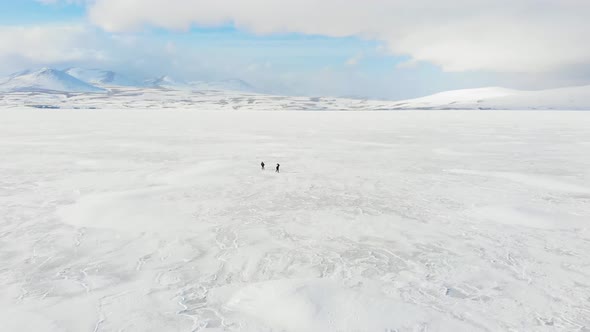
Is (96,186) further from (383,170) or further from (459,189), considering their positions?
(459,189)

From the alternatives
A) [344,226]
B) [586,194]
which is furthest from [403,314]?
[586,194]

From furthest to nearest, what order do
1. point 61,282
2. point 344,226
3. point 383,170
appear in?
point 383,170
point 344,226
point 61,282

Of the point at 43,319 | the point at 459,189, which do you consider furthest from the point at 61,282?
the point at 459,189

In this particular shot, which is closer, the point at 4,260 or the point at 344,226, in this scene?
the point at 4,260

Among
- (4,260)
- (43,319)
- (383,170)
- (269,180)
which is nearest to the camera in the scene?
(43,319)

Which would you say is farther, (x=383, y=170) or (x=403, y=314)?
(x=383, y=170)

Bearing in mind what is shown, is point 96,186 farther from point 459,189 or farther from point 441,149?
point 441,149
